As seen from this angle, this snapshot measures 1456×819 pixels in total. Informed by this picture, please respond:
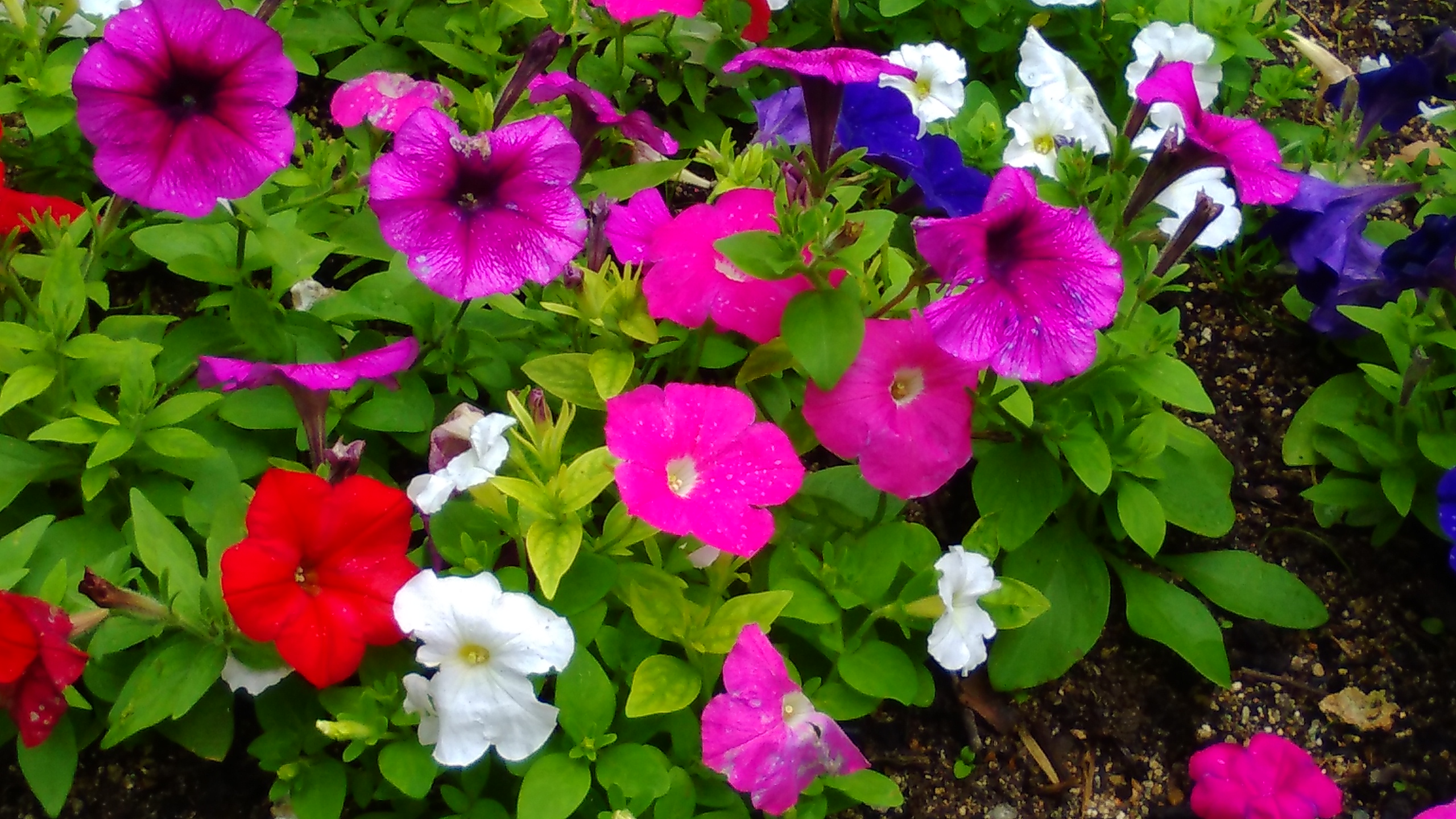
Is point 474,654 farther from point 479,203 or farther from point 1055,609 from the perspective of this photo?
point 1055,609

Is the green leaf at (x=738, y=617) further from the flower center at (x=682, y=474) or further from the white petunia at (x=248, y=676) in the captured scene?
the white petunia at (x=248, y=676)

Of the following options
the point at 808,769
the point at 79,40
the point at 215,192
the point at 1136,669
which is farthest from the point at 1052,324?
the point at 79,40

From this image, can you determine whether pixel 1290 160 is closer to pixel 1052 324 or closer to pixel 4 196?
pixel 1052 324

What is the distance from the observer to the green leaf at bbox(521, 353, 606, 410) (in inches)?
54.3

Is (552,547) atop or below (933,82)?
below

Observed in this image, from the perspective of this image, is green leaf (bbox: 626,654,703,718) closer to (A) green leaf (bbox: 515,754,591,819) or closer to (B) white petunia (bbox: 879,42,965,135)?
(A) green leaf (bbox: 515,754,591,819)

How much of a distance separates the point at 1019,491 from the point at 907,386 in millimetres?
342

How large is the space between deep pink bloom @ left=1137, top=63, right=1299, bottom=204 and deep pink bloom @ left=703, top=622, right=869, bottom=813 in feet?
2.66

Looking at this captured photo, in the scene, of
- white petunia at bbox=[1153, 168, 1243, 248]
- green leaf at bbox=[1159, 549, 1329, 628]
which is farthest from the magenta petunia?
green leaf at bbox=[1159, 549, 1329, 628]

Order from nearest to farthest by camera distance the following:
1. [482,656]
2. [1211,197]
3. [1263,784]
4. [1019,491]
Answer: [482,656], [1263,784], [1019,491], [1211,197]

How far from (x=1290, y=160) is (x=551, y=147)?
1554 mm

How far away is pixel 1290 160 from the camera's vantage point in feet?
6.90

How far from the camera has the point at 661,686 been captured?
1256 millimetres

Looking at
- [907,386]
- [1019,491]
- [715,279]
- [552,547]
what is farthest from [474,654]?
[1019,491]
